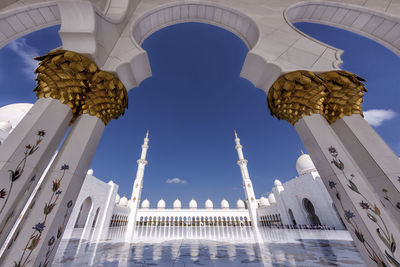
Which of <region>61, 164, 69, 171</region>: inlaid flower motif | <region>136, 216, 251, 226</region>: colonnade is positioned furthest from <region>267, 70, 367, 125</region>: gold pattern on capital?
<region>136, 216, 251, 226</region>: colonnade

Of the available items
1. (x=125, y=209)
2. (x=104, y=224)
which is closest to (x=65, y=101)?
(x=104, y=224)

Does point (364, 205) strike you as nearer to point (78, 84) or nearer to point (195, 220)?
point (78, 84)

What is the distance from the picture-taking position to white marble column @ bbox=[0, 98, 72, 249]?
137 cm

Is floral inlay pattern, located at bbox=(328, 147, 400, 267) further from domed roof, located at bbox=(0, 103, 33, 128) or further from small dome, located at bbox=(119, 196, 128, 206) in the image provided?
small dome, located at bbox=(119, 196, 128, 206)

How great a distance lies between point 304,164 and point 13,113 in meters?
20.1

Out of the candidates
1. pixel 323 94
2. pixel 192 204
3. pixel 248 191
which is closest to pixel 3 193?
pixel 323 94

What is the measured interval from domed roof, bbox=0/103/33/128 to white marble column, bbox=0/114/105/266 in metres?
9.65

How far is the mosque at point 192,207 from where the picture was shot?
9.10 m

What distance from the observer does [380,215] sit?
1473mm

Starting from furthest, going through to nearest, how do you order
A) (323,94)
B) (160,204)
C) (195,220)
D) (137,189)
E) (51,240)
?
(160,204)
(195,220)
(137,189)
(323,94)
(51,240)

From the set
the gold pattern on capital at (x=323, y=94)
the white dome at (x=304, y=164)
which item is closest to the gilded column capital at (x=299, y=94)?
the gold pattern on capital at (x=323, y=94)

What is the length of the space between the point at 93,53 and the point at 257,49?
2.31m

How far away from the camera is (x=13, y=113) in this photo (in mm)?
8438

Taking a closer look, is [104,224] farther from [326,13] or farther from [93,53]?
[326,13]
